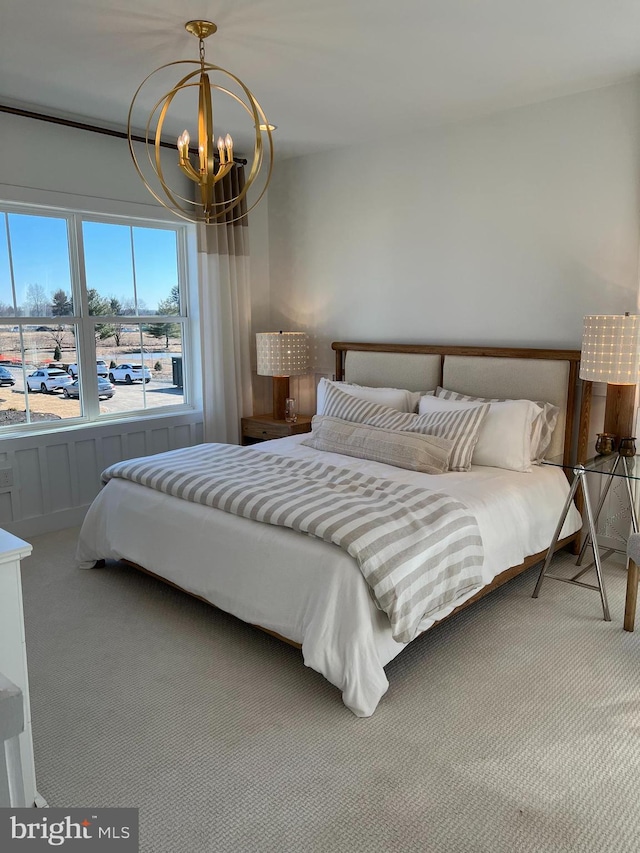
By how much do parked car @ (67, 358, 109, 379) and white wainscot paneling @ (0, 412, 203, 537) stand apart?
0.39 metres

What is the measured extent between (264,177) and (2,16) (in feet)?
8.99

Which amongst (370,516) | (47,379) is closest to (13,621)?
(370,516)

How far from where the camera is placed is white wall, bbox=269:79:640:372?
3.52 m

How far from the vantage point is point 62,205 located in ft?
13.3

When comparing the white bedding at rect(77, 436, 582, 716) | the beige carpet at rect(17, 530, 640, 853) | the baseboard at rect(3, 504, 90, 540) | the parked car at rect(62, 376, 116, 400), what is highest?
the parked car at rect(62, 376, 116, 400)

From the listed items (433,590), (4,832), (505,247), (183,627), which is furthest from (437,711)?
(505,247)

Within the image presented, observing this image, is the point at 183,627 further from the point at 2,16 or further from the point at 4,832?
the point at 2,16

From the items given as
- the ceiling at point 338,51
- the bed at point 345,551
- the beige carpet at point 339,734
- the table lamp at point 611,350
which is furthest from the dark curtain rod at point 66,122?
the table lamp at point 611,350

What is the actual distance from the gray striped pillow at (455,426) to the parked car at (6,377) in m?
2.43

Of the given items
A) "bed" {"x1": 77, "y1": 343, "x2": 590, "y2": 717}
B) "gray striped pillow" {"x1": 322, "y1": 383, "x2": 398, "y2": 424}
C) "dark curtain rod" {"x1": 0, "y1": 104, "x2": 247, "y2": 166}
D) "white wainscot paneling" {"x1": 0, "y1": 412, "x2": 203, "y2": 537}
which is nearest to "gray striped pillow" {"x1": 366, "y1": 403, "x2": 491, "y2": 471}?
"bed" {"x1": 77, "y1": 343, "x2": 590, "y2": 717}

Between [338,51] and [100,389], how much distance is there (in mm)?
2730

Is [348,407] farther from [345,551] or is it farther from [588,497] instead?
[345,551]

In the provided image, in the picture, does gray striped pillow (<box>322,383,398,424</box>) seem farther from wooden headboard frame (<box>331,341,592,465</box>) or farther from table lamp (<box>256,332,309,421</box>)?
wooden headboard frame (<box>331,341,592,465</box>)

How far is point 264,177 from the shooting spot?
5.17 metres
